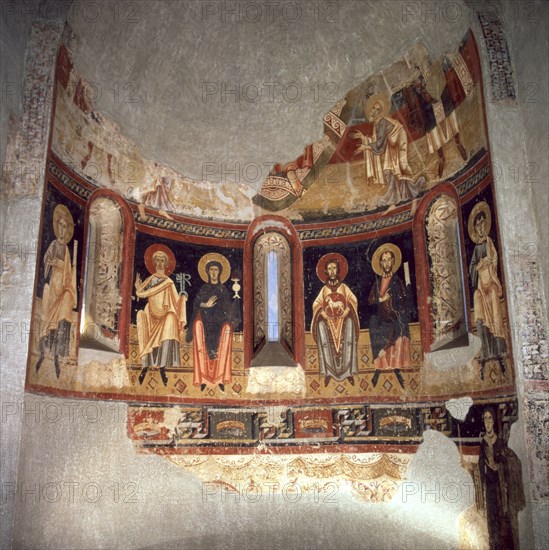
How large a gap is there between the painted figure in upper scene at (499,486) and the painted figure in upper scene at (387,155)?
3450 millimetres

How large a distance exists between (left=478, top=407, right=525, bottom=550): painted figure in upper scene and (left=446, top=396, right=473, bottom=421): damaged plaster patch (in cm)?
34

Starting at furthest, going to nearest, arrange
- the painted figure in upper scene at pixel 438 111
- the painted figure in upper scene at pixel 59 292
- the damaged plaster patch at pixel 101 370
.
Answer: the painted figure in upper scene at pixel 438 111
the damaged plaster patch at pixel 101 370
the painted figure in upper scene at pixel 59 292

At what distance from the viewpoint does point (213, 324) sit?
9375 millimetres

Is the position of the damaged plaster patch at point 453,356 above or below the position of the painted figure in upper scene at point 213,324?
below

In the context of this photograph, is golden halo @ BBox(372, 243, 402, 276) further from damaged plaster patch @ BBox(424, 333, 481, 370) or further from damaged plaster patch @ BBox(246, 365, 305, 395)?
damaged plaster patch @ BBox(246, 365, 305, 395)

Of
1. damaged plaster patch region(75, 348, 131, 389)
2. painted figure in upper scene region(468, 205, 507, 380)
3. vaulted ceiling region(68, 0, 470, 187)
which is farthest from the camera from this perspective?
vaulted ceiling region(68, 0, 470, 187)

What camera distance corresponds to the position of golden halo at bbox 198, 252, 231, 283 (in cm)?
952

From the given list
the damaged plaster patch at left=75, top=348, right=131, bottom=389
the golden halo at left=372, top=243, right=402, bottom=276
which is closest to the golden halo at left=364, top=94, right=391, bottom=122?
the golden halo at left=372, top=243, right=402, bottom=276

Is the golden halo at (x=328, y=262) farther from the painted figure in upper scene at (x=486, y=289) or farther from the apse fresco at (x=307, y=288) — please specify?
the painted figure in upper scene at (x=486, y=289)

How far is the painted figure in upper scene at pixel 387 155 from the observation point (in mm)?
9180

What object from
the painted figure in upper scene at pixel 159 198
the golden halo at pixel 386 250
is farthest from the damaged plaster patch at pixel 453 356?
the painted figure in upper scene at pixel 159 198

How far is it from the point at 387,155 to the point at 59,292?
5.13 m

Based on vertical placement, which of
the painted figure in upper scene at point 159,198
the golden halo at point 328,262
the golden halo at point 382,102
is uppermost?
the golden halo at point 382,102

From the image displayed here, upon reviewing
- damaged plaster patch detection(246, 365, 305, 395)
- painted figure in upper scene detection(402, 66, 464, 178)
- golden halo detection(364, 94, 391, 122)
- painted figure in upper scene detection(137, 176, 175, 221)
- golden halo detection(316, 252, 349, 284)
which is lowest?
damaged plaster patch detection(246, 365, 305, 395)
